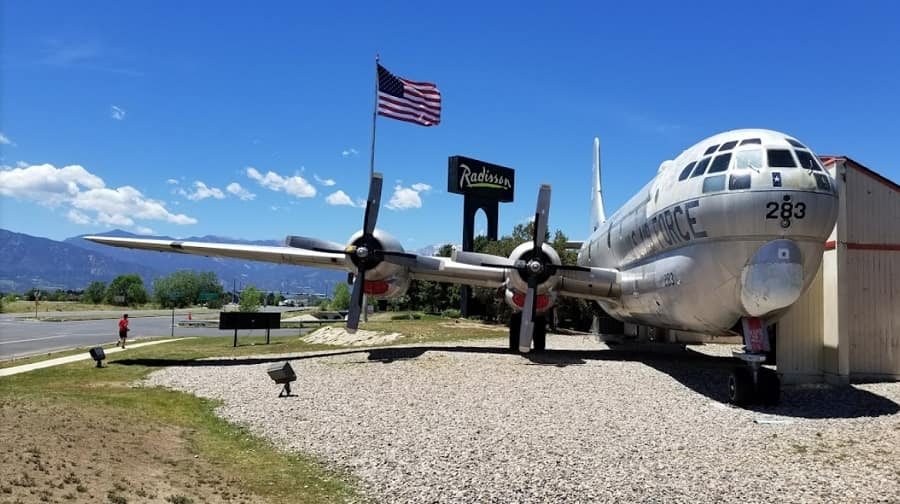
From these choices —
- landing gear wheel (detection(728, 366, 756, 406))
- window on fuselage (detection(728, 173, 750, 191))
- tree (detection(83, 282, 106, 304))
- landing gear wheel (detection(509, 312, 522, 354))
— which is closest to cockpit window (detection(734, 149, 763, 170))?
window on fuselage (detection(728, 173, 750, 191))

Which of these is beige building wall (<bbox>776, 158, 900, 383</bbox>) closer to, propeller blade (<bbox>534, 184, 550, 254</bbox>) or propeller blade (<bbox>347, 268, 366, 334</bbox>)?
propeller blade (<bbox>534, 184, 550, 254</bbox>)

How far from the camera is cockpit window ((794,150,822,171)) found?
39.1ft

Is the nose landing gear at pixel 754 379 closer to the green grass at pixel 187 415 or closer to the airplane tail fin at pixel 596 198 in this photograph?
the green grass at pixel 187 415

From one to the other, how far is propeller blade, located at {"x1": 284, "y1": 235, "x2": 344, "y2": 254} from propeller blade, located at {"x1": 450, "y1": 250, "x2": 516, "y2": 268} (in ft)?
13.3

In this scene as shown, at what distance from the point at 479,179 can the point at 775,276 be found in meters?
56.1

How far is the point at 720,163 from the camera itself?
12695mm

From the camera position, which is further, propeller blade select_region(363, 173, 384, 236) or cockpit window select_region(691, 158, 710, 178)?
propeller blade select_region(363, 173, 384, 236)

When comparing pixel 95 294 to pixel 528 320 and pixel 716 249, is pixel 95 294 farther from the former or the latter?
pixel 716 249

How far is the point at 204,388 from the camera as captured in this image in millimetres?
14406

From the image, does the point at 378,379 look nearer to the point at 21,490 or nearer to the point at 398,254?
the point at 398,254

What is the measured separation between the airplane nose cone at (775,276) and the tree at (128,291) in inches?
4536

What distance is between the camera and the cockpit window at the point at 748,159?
12031 mm

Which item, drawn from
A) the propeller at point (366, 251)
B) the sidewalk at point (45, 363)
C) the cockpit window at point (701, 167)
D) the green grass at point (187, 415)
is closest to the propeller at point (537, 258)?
the propeller at point (366, 251)

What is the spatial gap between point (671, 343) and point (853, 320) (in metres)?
9.37
